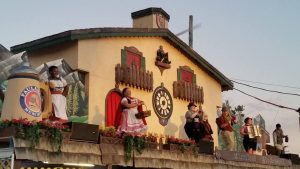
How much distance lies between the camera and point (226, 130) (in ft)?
55.3

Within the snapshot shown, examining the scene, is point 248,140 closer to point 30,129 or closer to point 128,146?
point 128,146

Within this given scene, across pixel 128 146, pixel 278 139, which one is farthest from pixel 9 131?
pixel 278 139

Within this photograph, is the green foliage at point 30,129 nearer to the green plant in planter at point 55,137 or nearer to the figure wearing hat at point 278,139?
the green plant in planter at point 55,137

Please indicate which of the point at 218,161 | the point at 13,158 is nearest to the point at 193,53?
the point at 218,161

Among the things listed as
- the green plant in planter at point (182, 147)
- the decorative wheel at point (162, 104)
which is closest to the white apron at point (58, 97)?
the green plant in planter at point (182, 147)

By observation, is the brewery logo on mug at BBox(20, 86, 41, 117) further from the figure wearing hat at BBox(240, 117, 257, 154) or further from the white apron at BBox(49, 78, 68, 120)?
the figure wearing hat at BBox(240, 117, 257, 154)

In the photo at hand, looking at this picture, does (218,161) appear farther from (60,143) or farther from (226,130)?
(60,143)

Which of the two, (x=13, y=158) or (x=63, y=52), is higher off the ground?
(x=63, y=52)

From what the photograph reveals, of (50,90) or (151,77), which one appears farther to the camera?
(151,77)

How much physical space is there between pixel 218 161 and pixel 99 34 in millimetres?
5443

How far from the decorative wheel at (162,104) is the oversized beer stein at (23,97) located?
6815 mm

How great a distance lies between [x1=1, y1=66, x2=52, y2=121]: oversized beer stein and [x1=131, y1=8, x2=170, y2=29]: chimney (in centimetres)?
830

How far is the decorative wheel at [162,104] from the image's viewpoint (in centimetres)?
1641

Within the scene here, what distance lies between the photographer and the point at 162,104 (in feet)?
54.9
